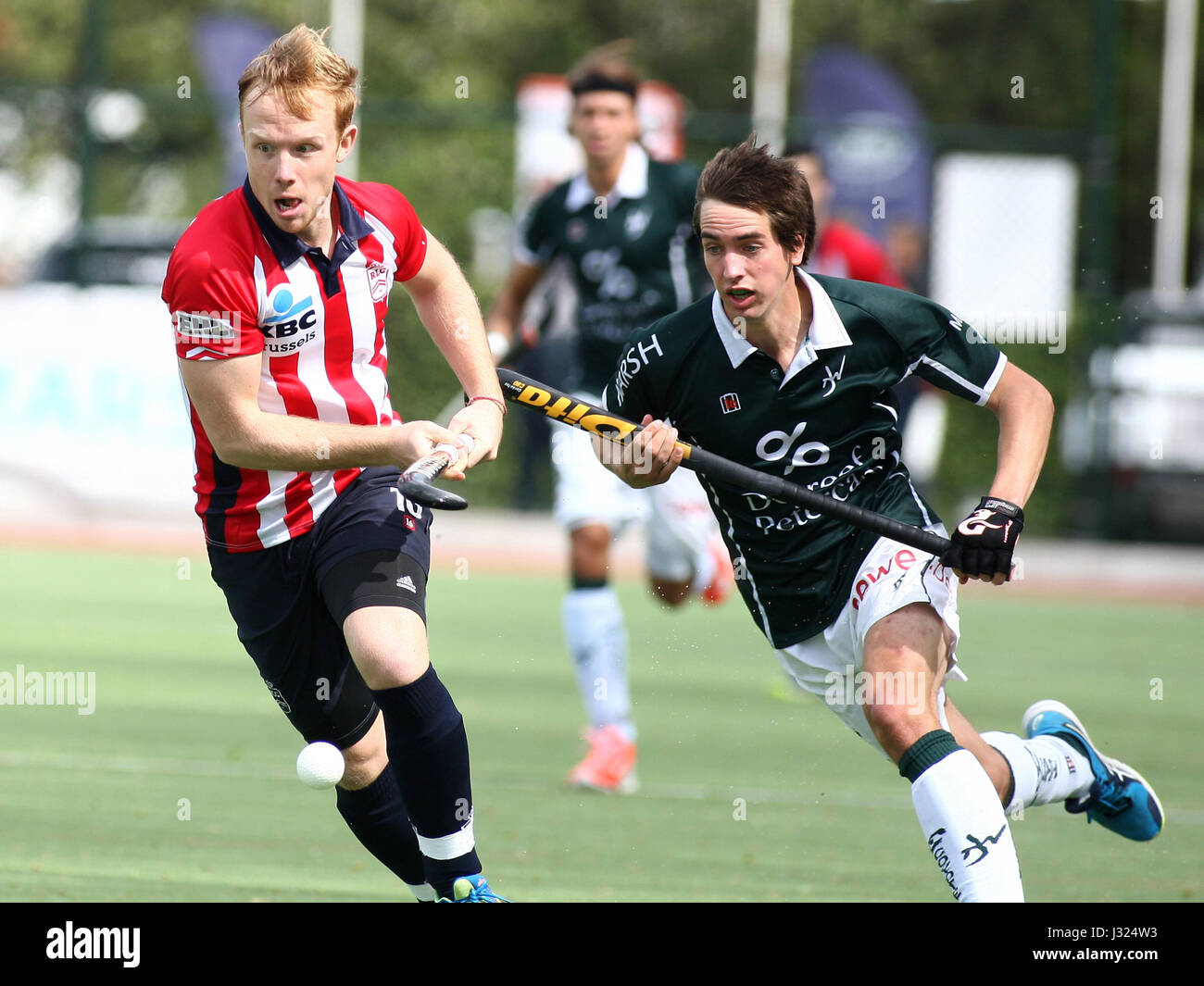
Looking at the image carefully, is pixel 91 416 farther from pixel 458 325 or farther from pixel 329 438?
pixel 329 438

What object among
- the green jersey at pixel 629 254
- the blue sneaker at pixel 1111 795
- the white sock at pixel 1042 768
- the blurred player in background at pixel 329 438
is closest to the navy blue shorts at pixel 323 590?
the blurred player in background at pixel 329 438

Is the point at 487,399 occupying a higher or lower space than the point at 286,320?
lower

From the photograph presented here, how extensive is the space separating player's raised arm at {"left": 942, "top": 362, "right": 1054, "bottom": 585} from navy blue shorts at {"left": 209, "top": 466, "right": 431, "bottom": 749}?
1.23 m

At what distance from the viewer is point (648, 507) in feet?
24.9

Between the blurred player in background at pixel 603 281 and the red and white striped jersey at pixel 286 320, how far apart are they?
2223 mm

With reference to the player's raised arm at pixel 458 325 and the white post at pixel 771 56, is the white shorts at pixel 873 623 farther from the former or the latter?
the white post at pixel 771 56

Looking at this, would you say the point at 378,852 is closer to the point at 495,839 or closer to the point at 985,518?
the point at 495,839

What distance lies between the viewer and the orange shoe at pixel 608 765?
6461 mm

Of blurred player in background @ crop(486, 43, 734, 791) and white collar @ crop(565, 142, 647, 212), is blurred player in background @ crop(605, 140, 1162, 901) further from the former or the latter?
white collar @ crop(565, 142, 647, 212)

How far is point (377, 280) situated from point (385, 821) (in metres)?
1.30

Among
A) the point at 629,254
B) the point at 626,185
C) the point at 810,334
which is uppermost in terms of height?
the point at 626,185

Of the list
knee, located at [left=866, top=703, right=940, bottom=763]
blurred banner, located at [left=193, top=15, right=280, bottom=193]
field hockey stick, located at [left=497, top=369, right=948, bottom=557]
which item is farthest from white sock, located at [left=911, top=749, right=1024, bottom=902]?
blurred banner, located at [left=193, top=15, right=280, bottom=193]

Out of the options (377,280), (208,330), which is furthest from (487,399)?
(208,330)
